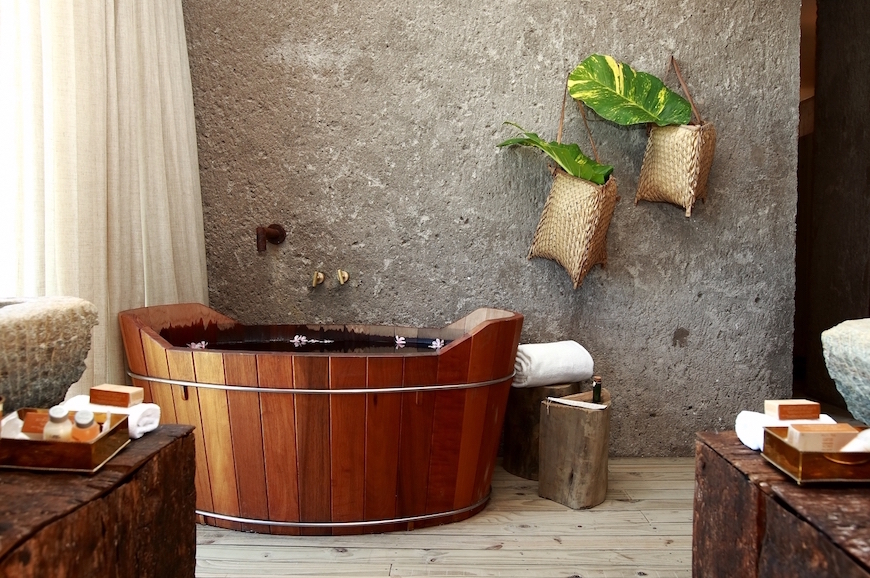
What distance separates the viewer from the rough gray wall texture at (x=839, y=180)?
4.20 m

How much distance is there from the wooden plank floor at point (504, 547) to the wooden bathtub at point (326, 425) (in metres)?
0.08

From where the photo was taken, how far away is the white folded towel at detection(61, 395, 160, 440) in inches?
49.5

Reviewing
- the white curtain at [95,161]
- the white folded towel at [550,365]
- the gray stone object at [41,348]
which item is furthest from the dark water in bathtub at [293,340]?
the gray stone object at [41,348]

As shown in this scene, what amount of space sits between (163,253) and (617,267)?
1.99 meters

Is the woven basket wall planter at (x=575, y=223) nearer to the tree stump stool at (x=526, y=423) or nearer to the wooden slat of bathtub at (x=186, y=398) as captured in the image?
the tree stump stool at (x=526, y=423)

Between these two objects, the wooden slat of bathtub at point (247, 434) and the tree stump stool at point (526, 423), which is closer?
the wooden slat of bathtub at point (247, 434)

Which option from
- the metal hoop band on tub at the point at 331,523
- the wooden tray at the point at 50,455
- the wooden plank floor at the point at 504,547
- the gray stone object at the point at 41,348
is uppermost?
the gray stone object at the point at 41,348

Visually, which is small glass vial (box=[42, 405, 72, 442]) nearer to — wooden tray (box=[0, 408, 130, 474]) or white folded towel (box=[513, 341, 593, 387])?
wooden tray (box=[0, 408, 130, 474])

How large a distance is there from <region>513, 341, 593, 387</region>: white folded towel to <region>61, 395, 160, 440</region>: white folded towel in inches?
65.7

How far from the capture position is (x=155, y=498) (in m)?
1.20

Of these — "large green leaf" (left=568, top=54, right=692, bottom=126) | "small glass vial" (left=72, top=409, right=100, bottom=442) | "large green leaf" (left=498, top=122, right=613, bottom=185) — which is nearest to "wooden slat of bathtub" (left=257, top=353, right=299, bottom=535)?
"small glass vial" (left=72, top=409, right=100, bottom=442)

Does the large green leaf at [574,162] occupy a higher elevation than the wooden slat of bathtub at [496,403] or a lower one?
higher

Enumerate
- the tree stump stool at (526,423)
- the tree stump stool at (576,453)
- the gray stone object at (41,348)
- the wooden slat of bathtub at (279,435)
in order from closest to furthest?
the gray stone object at (41,348) → the wooden slat of bathtub at (279,435) → the tree stump stool at (576,453) → the tree stump stool at (526,423)

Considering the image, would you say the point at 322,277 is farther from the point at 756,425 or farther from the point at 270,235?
the point at 756,425
